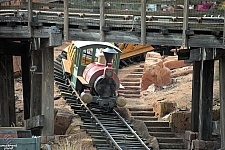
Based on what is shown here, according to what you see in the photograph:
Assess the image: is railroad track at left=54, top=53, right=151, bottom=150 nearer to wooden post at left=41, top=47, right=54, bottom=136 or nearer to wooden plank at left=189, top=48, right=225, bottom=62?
wooden post at left=41, top=47, right=54, bottom=136

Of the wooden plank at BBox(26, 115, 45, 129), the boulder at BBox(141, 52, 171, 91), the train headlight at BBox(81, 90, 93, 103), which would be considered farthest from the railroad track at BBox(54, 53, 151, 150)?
the boulder at BBox(141, 52, 171, 91)

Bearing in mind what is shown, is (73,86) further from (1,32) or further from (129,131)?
(1,32)

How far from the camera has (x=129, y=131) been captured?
16.6 metres

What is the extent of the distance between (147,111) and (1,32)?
5646 mm

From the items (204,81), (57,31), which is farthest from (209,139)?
(57,31)

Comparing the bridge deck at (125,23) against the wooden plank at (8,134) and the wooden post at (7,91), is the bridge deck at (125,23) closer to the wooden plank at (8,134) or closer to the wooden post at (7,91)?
the wooden post at (7,91)

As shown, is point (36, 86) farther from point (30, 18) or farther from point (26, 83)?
point (26, 83)

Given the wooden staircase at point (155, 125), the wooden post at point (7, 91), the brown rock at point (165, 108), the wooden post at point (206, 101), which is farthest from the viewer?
the brown rock at point (165, 108)

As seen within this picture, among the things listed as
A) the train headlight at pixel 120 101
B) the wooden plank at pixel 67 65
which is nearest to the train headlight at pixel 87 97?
the train headlight at pixel 120 101

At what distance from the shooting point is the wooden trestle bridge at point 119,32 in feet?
43.5

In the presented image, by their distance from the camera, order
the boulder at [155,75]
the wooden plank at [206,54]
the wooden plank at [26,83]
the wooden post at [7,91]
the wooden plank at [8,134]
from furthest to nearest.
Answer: the boulder at [155,75]
the wooden plank at [26,83]
the wooden post at [7,91]
the wooden plank at [206,54]
the wooden plank at [8,134]

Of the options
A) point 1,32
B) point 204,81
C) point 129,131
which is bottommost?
point 129,131

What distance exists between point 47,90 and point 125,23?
2446mm

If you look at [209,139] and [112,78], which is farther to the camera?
[112,78]
